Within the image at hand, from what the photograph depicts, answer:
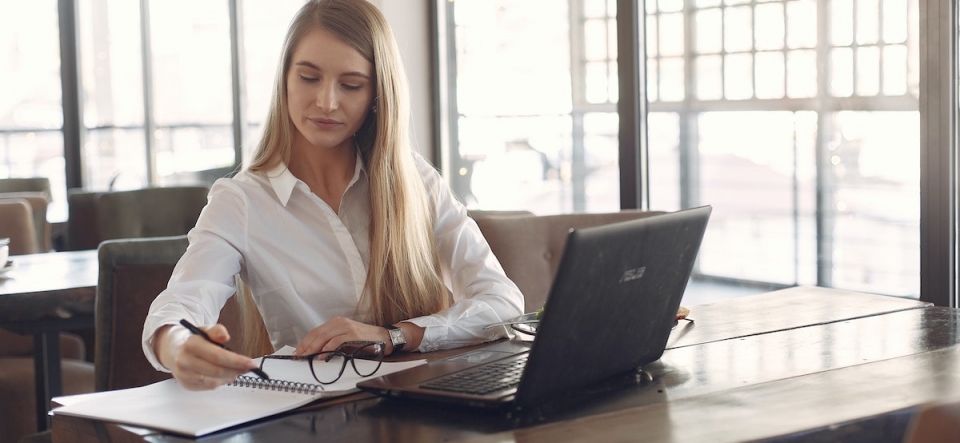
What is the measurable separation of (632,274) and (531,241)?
4.64ft

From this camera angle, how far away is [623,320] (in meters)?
1.29

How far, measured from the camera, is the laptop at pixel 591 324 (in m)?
1.15

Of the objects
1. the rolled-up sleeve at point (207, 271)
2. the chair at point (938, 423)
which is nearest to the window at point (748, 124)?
the rolled-up sleeve at point (207, 271)

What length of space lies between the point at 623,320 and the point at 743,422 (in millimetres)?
225

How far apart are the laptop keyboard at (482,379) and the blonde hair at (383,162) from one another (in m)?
0.47

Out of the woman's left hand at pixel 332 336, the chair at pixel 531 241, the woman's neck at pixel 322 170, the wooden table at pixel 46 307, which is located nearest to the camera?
the woman's left hand at pixel 332 336

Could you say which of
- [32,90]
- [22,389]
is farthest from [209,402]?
[32,90]

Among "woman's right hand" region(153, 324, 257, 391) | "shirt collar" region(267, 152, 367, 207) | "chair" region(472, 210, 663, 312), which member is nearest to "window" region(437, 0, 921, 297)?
"chair" region(472, 210, 663, 312)

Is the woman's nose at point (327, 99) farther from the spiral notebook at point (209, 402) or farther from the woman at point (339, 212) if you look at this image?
the spiral notebook at point (209, 402)

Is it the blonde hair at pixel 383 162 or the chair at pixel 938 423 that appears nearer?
the chair at pixel 938 423

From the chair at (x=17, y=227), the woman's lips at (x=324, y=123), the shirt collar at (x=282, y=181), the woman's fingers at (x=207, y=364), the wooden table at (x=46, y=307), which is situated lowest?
the wooden table at (x=46, y=307)

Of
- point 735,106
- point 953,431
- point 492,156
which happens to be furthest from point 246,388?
point 492,156

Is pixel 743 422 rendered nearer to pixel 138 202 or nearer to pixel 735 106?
pixel 735 106

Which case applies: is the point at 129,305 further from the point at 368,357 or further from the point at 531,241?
the point at 531,241
